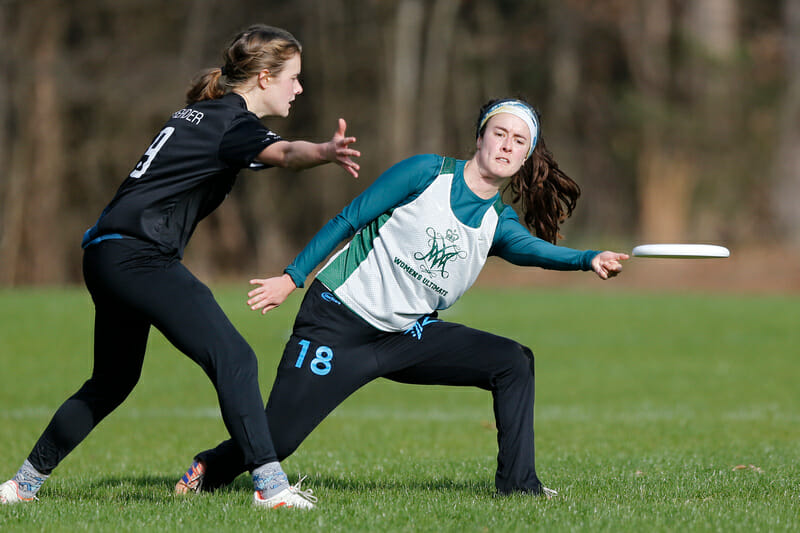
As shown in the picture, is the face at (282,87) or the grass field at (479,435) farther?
the face at (282,87)

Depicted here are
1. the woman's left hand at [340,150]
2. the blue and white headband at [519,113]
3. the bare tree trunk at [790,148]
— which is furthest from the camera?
the bare tree trunk at [790,148]

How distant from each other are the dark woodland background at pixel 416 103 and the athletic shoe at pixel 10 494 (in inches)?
1050

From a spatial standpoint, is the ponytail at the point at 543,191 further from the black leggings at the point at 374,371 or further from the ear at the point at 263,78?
the ear at the point at 263,78

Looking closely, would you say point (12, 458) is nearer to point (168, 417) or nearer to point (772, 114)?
point (168, 417)

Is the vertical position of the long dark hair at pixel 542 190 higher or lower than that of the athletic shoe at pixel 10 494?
higher

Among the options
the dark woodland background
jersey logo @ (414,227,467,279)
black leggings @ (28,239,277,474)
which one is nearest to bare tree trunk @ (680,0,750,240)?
the dark woodland background

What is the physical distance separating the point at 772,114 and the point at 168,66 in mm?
18493

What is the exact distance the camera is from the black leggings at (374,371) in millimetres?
5609

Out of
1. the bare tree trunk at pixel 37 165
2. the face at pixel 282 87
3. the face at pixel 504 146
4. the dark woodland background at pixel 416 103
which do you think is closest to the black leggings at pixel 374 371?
the face at pixel 504 146

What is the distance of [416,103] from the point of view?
3822 centimetres

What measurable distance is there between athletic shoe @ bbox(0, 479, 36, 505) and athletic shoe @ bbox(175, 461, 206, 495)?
757 millimetres

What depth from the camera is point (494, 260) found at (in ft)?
118

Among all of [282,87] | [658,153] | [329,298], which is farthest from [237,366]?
[658,153]

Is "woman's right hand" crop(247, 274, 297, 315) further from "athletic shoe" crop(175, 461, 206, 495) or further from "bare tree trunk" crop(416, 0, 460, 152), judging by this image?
"bare tree trunk" crop(416, 0, 460, 152)
